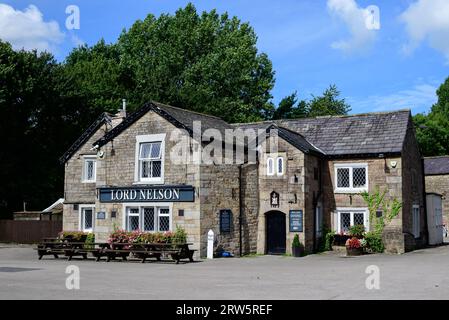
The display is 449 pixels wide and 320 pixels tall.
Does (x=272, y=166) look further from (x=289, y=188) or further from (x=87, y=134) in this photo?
(x=87, y=134)

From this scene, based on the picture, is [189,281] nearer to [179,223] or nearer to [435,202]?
[179,223]

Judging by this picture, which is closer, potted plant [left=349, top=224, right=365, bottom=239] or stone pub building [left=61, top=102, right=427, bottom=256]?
stone pub building [left=61, top=102, right=427, bottom=256]

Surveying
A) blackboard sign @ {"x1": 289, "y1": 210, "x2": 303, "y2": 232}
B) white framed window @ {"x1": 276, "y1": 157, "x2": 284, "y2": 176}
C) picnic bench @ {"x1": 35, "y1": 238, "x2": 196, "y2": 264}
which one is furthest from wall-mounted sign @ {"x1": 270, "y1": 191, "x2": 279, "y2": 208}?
picnic bench @ {"x1": 35, "y1": 238, "x2": 196, "y2": 264}

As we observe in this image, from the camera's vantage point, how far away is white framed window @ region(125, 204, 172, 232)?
25.1m

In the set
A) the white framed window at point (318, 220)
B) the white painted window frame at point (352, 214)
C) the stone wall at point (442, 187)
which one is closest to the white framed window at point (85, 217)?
the white framed window at point (318, 220)

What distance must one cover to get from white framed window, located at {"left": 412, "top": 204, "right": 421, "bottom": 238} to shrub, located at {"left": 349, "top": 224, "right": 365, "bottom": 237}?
395cm

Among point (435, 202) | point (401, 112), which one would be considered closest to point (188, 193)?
point (401, 112)

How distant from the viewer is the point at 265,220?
1045 inches

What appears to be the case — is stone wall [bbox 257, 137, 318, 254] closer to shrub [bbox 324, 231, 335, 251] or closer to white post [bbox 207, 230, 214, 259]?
shrub [bbox 324, 231, 335, 251]

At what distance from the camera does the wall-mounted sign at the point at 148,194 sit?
24.3 m

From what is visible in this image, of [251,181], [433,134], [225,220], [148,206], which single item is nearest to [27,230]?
[148,206]

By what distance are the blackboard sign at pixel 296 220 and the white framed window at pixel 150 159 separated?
21.0 feet

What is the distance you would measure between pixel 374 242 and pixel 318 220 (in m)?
2.97
